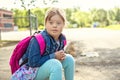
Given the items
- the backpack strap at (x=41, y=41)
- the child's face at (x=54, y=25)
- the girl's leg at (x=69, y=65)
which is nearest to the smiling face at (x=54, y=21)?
the child's face at (x=54, y=25)

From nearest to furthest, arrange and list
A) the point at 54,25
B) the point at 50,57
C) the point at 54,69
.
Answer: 1. the point at 54,69
2. the point at 50,57
3. the point at 54,25

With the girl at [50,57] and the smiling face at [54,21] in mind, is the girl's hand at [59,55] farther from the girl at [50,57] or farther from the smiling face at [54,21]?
the smiling face at [54,21]

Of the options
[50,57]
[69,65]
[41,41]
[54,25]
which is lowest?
[69,65]

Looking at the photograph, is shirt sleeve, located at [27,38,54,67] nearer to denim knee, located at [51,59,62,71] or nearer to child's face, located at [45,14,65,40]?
denim knee, located at [51,59,62,71]

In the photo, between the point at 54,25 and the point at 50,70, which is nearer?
the point at 50,70

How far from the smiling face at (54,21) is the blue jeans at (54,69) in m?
0.31

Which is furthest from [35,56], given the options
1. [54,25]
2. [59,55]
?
[54,25]

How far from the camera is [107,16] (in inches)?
3814

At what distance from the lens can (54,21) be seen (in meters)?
3.39

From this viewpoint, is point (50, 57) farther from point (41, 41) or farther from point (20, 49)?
point (20, 49)

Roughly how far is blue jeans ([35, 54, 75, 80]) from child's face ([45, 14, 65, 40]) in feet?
0.97

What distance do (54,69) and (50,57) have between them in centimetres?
20

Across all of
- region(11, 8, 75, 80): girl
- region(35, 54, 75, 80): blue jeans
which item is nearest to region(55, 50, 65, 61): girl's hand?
region(11, 8, 75, 80): girl

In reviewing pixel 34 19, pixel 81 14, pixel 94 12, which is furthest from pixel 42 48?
pixel 81 14
